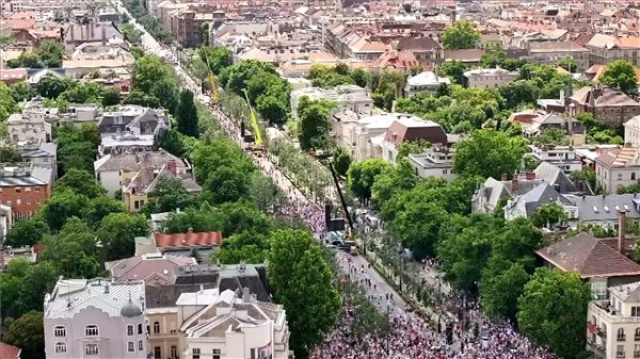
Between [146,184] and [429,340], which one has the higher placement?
[146,184]

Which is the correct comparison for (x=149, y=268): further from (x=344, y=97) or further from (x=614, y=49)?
(x=614, y=49)

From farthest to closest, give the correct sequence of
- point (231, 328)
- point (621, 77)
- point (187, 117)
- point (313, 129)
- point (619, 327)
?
1. point (621, 77)
2. point (313, 129)
3. point (187, 117)
4. point (619, 327)
5. point (231, 328)

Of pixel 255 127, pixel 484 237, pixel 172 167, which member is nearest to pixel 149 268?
pixel 484 237

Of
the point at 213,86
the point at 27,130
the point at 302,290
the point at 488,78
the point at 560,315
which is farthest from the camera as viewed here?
the point at 213,86

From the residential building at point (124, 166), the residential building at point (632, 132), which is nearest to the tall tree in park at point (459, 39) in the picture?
the residential building at point (632, 132)

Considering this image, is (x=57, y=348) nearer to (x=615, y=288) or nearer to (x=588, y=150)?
(x=615, y=288)

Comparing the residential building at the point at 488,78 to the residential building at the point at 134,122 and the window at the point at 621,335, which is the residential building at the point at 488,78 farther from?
the window at the point at 621,335

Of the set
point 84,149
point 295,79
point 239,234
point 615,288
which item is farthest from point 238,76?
point 615,288

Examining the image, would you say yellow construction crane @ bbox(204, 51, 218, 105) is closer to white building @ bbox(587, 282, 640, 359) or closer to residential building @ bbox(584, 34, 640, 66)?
residential building @ bbox(584, 34, 640, 66)
